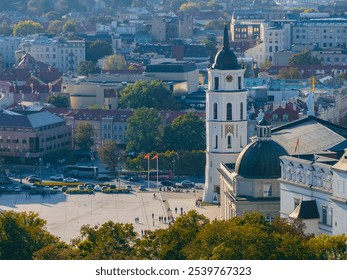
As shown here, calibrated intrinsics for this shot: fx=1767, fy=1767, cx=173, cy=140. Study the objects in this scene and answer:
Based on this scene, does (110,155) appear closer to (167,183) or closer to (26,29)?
(167,183)

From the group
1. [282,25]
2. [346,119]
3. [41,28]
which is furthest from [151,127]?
[41,28]

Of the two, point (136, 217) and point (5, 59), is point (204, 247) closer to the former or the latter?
point (136, 217)

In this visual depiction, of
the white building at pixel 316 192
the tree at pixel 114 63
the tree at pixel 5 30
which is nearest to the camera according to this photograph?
the white building at pixel 316 192

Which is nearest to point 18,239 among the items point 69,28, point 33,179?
point 33,179

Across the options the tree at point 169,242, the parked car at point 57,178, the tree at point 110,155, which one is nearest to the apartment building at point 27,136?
the tree at point 110,155

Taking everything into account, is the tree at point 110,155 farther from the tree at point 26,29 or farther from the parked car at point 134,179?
the tree at point 26,29

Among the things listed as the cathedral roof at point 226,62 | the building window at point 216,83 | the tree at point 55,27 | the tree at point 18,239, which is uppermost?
the cathedral roof at point 226,62

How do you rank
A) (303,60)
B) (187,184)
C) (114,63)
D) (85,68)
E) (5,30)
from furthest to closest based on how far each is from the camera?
(5,30), (114,63), (85,68), (303,60), (187,184)
